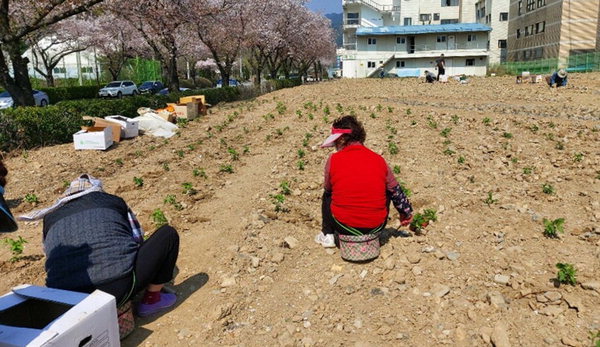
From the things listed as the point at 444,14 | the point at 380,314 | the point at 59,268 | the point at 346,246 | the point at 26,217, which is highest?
the point at 444,14

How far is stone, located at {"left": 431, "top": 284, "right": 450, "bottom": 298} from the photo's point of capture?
11.4 ft

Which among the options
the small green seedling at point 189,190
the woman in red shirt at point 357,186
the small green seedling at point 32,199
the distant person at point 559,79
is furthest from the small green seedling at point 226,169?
the distant person at point 559,79

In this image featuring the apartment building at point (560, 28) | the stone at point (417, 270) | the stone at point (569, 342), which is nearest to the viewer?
the stone at point (569, 342)

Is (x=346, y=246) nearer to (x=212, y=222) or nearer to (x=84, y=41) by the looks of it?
(x=212, y=222)

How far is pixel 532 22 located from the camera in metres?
48.2

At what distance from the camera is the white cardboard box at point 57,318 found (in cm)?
230

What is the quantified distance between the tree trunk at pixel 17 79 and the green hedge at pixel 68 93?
15.6 meters

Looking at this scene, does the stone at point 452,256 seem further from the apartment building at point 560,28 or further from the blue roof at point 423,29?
the blue roof at point 423,29

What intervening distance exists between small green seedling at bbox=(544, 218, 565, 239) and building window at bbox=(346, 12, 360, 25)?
192 ft

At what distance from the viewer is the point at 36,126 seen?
9938 mm

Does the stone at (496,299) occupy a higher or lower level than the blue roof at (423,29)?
lower

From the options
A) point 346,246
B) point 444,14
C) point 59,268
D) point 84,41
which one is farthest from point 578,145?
point 444,14

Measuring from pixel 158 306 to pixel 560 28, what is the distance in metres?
48.0

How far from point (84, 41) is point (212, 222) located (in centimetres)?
3667
